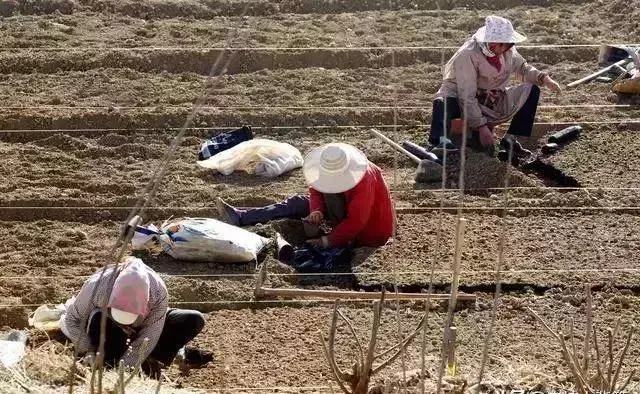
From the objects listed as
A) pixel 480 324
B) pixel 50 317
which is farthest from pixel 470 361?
pixel 50 317

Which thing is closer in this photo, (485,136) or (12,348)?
(12,348)

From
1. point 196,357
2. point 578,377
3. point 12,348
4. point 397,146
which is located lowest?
point 196,357

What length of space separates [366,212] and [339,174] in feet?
0.96

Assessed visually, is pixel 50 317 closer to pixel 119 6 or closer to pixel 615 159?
pixel 615 159

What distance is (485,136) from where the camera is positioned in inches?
351

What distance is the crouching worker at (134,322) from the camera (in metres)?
5.96

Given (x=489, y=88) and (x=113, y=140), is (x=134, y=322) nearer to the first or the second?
(x=113, y=140)

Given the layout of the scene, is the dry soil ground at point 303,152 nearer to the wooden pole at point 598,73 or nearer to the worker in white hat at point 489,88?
the wooden pole at point 598,73

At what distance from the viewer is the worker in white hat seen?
8.76 metres

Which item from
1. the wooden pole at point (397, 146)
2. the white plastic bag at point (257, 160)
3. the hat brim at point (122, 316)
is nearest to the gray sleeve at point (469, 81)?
the wooden pole at point (397, 146)

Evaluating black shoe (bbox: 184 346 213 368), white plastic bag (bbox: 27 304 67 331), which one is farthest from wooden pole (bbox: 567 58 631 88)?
white plastic bag (bbox: 27 304 67 331)

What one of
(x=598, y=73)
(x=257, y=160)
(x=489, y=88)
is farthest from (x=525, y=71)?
(x=257, y=160)

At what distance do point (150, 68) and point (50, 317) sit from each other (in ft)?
14.7

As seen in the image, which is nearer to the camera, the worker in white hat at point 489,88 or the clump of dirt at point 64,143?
the worker in white hat at point 489,88
